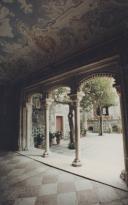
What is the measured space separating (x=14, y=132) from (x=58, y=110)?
733 centimetres

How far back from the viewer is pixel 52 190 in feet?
9.76

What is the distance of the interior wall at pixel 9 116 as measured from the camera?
6914 millimetres

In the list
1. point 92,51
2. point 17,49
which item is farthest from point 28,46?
point 92,51

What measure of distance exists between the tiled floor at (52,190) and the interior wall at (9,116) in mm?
2958

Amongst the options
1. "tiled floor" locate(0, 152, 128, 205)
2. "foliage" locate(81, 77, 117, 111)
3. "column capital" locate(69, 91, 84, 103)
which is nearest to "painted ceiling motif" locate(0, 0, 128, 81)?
"column capital" locate(69, 91, 84, 103)

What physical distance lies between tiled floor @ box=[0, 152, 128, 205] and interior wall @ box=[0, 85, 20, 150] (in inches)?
116

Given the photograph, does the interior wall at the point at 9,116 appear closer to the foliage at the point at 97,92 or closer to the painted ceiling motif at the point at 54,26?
the painted ceiling motif at the point at 54,26

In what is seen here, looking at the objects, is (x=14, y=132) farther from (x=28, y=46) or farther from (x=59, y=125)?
(x=59, y=125)

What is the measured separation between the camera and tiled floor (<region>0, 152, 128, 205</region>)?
2.58 metres

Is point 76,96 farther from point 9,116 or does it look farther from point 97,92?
point 97,92

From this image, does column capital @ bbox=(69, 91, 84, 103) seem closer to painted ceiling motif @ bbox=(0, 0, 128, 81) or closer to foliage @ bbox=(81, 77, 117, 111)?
painted ceiling motif @ bbox=(0, 0, 128, 81)

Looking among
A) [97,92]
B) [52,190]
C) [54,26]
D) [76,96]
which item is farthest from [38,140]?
[54,26]

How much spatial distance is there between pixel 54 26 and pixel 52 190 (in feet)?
10.1

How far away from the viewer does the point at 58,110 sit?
46.1ft
